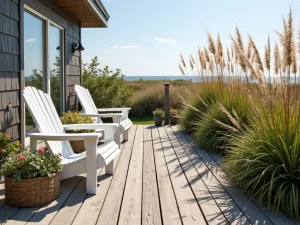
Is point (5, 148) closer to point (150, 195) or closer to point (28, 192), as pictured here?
point (28, 192)

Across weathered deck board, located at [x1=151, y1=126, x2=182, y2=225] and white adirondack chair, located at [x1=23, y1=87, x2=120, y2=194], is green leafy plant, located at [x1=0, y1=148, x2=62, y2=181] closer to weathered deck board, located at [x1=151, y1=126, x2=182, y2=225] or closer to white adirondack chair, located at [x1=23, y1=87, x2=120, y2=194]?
white adirondack chair, located at [x1=23, y1=87, x2=120, y2=194]

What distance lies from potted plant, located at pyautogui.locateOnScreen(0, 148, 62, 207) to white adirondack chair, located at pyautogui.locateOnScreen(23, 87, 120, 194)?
0.27m

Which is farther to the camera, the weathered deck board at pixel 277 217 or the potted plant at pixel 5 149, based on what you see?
the potted plant at pixel 5 149

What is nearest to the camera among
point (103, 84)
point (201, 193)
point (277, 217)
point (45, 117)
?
point (277, 217)

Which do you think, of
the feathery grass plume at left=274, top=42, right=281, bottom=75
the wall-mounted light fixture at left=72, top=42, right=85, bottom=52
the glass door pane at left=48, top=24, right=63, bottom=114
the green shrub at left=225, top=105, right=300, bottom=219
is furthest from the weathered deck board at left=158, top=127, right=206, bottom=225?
the wall-mounted light fixture at left=72, top=42, right=85, bottom=52

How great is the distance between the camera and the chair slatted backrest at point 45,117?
3.21m

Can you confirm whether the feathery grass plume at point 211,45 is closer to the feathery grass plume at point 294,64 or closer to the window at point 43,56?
the window at point 43,56

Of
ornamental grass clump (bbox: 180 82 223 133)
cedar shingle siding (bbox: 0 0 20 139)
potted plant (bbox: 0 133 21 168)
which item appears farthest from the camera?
ornamental grass clump (bbox: 180 82 223 133)

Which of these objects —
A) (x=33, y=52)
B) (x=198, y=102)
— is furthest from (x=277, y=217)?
(x=198, y=102)

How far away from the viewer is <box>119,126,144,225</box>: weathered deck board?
238cm

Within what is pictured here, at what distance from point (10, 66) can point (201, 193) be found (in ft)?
7.44

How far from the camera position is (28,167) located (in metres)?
2.56

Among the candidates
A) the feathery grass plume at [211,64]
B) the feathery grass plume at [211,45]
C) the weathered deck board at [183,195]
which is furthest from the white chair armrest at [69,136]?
the feathery grass plume at [211,64]

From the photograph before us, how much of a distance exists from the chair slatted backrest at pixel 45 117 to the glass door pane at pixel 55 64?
4.70 ft
